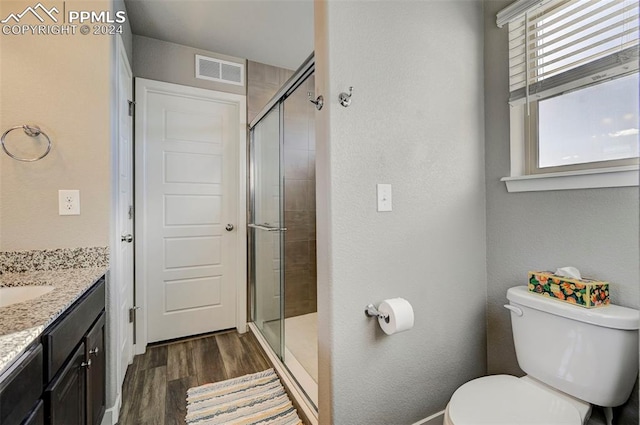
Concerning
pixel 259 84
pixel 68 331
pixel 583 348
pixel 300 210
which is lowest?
pixel 583 348

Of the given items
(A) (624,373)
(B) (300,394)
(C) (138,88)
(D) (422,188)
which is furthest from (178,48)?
(A) (624,373)

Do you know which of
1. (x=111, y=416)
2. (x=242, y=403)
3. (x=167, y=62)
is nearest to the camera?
(x=111, y=416)

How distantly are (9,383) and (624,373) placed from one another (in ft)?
5.77

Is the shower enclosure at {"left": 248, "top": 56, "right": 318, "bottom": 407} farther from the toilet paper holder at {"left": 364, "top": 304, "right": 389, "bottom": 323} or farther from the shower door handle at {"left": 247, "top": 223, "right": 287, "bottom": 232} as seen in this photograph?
the toilet paper holder at {"left": 364, "top": 304, "right": 389, "bottom": 323}

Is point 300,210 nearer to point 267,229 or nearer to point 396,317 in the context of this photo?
point 267,229

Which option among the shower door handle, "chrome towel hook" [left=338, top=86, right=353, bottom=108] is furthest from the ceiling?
the shower door handle

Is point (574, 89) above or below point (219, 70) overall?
below

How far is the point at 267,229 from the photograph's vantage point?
2312 mm

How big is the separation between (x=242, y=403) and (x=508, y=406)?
1.37 meters

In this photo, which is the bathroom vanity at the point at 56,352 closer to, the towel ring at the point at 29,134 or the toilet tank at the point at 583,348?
the towel ring at the point at 29,134

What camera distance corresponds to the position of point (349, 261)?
1.22 m

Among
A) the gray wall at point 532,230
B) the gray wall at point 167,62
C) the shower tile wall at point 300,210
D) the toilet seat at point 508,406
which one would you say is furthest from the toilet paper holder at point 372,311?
the gray wall at point 167,62

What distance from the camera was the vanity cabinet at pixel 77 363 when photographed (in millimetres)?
855

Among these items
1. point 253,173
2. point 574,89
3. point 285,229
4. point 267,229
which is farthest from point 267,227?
point 574,89
